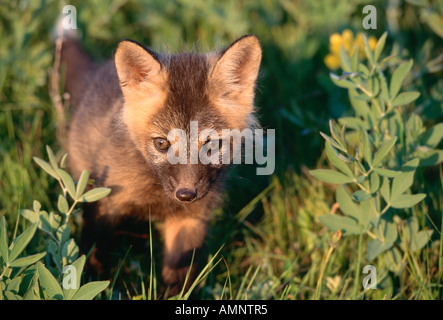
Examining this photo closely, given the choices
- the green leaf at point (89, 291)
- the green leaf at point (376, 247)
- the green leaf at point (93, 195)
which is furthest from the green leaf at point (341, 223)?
the green leaf at point (89, 291)

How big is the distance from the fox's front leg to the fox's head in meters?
0.36

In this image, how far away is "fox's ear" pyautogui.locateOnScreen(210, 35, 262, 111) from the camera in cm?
262

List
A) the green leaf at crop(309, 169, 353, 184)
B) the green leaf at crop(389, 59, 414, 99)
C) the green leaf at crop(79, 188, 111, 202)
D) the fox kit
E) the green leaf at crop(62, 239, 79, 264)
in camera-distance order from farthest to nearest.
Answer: the green leaf at crop(389, 59, 414, 99) < the green leaf at crop(309, 169, 353, 184) < the fox kit < the green leaf at crop(79, 188, 111, 202) < the green leaf at crop(62, 239, 79, 264)

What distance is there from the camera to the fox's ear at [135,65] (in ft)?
8.43

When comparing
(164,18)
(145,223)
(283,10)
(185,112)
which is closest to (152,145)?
(185,112)

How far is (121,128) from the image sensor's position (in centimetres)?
288

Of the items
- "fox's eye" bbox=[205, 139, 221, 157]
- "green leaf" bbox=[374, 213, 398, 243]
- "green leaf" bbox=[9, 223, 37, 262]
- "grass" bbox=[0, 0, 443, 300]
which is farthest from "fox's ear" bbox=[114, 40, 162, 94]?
"green leaf" bbox=[374, 213, 398, 243]

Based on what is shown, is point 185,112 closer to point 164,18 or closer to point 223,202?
point 223,202

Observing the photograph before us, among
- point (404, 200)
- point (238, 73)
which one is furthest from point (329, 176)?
point (238, 73)

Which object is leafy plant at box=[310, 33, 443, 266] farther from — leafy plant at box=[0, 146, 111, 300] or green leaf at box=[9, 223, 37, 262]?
green leaf at box=[9, 223, 37, 262]

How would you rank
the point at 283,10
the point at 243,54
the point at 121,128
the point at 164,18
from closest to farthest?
1. the point at 243,54
2. the point at 121,128
3. the point at 164,18
4. the point at 283,10

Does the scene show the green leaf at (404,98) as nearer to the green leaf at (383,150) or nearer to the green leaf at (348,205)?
the green leaf at (383,150)

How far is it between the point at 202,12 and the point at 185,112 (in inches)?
91.1

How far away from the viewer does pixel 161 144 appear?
266 centimetres
